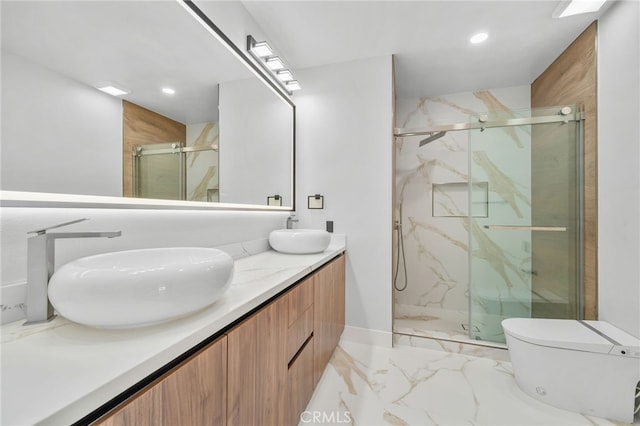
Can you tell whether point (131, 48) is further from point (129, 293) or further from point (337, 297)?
point (337, 297)

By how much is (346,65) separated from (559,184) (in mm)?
1902

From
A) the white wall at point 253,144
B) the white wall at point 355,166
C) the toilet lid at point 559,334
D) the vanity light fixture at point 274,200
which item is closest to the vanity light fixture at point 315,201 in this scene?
the white wall at point 355,166

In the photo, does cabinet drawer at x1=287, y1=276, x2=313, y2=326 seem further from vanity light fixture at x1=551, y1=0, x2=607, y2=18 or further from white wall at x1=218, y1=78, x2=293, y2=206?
vanity light fixture at x1=551, y1=0, x2=607, y2=18

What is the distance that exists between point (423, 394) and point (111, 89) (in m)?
2.18

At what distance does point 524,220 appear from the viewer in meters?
1.97

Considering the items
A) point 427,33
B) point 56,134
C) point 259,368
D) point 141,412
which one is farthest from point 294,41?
point 141,412

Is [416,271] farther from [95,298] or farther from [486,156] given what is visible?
[95,298]

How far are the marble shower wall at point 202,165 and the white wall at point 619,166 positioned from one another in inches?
92.0

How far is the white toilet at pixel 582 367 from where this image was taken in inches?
52.4

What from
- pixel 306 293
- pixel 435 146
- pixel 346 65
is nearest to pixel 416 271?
pixel 435 146

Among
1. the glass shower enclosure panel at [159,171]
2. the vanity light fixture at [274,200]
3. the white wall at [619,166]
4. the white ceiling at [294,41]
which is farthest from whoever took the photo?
the vanity light fixture at [274,200]

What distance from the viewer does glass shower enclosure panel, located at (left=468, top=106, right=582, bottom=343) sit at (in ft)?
6.15

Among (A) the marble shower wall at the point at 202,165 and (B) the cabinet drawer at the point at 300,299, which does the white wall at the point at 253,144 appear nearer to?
(A) the marble shower wall at the point at 202,165

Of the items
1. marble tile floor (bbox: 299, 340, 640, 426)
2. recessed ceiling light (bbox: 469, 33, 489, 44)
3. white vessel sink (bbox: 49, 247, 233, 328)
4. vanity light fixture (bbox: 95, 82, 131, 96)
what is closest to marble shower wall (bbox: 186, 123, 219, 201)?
vanity light fixture (bbox: 95, 82, 131, 96)
